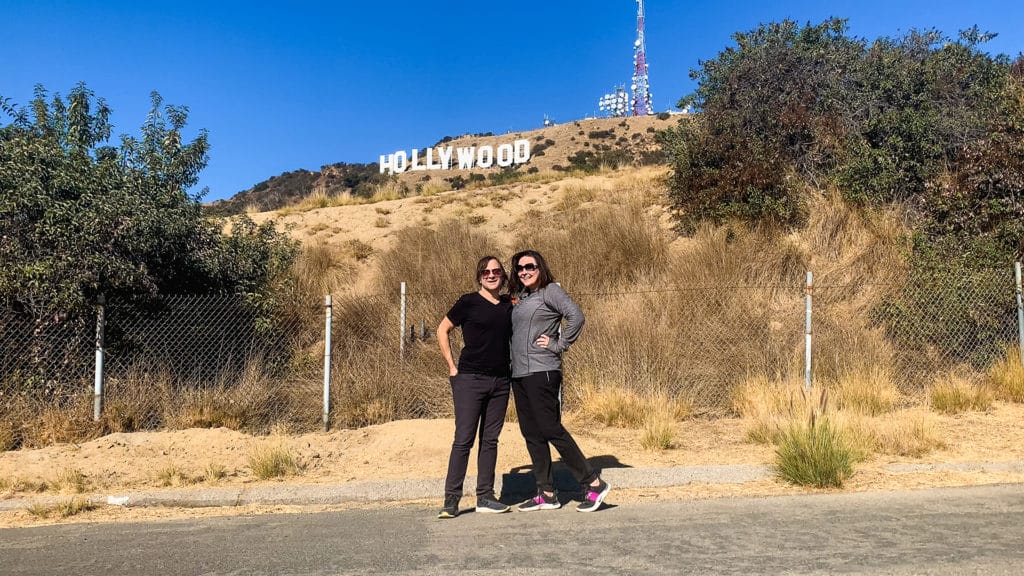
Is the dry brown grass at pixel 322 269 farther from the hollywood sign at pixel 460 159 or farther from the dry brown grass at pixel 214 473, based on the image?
the hollywood sign at pixel 460 159

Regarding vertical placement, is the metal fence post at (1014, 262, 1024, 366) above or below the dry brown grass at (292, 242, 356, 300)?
below

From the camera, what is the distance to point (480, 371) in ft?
16.5

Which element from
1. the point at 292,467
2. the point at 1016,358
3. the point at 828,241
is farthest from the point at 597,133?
the point at 292,467

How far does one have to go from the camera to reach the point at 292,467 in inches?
260

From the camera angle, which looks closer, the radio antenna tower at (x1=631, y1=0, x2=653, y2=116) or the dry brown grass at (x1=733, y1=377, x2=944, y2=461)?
the dry brown grass at (x1=733, y1=377, x2=944, y2=461)

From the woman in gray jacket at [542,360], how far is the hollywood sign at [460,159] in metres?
57.4

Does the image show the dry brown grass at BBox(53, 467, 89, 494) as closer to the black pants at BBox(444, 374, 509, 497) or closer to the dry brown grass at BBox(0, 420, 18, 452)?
the dry brown grass at BBox(0, 420, 18, 452)

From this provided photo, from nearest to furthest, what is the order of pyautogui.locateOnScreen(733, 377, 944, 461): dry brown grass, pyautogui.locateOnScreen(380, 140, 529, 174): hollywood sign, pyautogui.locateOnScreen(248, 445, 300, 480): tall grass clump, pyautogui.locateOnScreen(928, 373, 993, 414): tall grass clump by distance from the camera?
1. pyautogui.locateOnScreen(248, 445, 300, 480): tall grass clump
2. pyautogui.locateOnScreen(733, 377, 944, 461): dry brown grass
3. pyautogui.locateOnScreen(928, 373, 993, 414): tall grass clump
4. pyautogui.locateOnScreen(380, 140, 529, 174): hollywood sign

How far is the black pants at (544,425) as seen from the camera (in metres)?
5.00

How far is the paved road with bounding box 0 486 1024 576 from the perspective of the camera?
4039 mm

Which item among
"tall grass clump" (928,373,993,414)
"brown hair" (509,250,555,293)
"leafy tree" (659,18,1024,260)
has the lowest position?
"tall grass clump" (928,373,993,414)

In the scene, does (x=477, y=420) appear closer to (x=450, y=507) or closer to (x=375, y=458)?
(x=450, y=507)

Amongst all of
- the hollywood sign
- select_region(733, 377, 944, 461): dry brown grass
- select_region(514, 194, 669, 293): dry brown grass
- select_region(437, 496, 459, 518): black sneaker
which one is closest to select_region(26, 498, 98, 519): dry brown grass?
select_region(437, 496, 459, 518): black sneaker

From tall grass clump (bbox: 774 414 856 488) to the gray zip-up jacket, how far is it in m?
2.52
